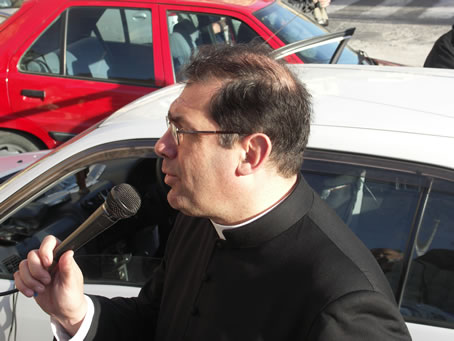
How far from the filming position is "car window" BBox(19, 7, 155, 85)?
194 inches

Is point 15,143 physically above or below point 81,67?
below

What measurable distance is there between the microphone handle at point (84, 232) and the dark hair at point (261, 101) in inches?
13.3

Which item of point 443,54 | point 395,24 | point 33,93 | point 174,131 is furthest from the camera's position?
point 395,24

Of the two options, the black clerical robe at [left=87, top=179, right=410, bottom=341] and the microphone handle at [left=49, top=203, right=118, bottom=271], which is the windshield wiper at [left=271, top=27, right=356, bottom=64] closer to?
the black clerical robe at [left=87, top=179, right=410, bottom=341]

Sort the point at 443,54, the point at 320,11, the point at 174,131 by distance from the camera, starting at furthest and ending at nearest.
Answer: the point at 320,11 → the point at 443,54 → the point at 174,131

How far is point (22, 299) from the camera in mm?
2488

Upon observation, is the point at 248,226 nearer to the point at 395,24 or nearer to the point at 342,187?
the point at 342,187

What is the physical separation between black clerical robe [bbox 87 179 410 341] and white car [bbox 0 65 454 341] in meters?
0.53

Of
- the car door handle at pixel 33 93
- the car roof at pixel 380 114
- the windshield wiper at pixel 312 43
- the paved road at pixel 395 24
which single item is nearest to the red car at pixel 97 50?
the car door handle at pixel 33 93

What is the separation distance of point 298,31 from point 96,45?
5.57 ft

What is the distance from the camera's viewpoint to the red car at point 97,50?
4.84 m

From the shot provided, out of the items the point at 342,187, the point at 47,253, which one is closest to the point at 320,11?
the point at 342,187

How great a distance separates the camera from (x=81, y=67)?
16.3 feet

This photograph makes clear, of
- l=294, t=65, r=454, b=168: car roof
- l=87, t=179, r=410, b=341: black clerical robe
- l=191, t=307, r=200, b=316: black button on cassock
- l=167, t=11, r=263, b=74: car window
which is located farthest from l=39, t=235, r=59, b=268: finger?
l=167, t=11, r=263, b=74: car window
